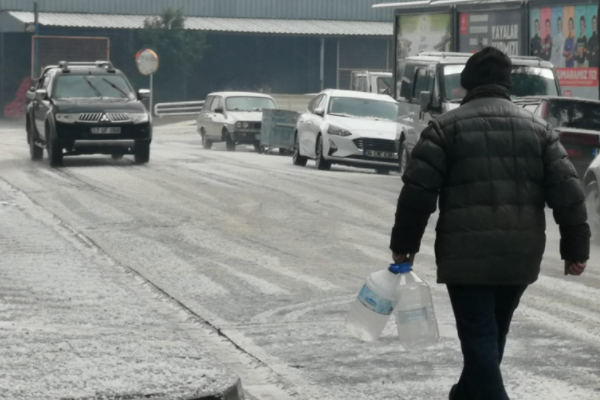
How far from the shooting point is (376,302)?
588 centimetres

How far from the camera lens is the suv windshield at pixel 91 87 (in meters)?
24.5

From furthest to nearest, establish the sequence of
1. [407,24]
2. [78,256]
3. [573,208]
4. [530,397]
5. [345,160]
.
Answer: [407,24], [345,160], [78,256], [530,397], [573,208]

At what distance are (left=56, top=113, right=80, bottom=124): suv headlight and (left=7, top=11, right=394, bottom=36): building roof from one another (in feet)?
104

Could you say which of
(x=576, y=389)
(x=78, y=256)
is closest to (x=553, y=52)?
(x=78, y=256)

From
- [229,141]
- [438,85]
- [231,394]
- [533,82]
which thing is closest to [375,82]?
[229,141]

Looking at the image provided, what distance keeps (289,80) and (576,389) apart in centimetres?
5482

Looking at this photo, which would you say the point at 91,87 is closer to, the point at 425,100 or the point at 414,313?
the point at 425,100

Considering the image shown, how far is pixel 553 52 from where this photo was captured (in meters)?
25.6

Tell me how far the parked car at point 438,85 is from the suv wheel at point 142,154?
181 inches

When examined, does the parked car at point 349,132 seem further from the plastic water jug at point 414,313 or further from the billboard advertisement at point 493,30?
the plastic water jug at point 414,313

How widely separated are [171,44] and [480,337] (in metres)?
51.2

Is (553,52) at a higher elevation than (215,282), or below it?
higher

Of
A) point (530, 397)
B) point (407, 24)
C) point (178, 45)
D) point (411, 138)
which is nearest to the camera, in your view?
point (530, 397)

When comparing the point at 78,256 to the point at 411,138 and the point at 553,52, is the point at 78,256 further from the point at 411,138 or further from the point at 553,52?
the point at 553,52
